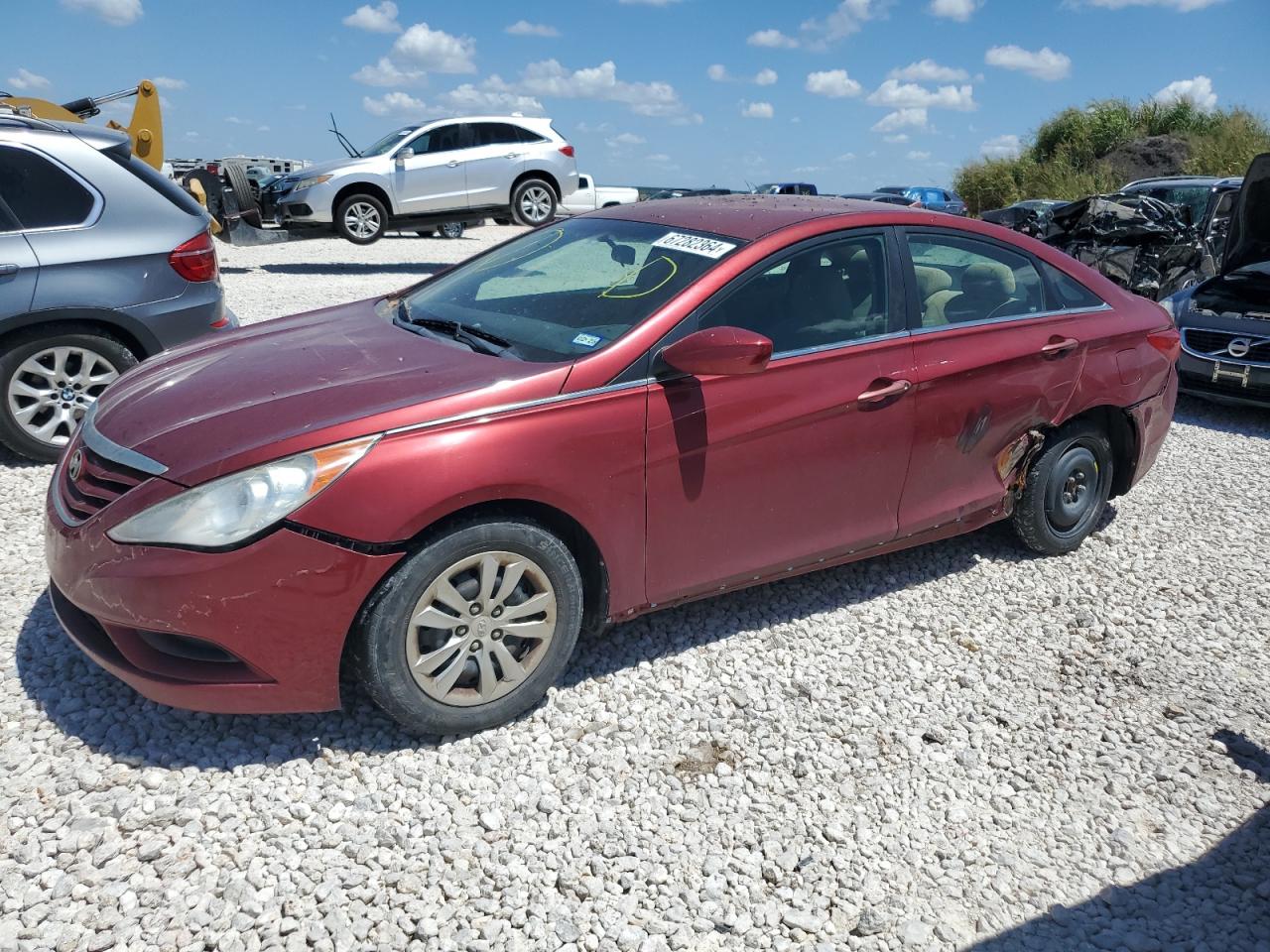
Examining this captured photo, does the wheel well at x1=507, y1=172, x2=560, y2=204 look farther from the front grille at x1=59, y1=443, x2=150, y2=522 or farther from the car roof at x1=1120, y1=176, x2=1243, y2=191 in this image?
the front grille at x1=59, y1=443, x2=150, y2=522

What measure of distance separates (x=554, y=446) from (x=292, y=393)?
2.72ft

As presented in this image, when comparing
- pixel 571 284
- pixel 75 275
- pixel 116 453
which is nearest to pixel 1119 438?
pixel 571 284

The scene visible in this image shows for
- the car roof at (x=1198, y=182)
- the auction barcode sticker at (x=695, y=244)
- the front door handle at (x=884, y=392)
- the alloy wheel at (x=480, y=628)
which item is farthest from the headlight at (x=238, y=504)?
the car roof at (x=1198, y=182)

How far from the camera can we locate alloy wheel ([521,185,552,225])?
16.1 meters

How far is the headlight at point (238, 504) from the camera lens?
261 centimetres

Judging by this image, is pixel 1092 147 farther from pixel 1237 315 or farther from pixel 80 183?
pixel 80 183

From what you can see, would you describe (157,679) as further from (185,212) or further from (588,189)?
(588,189)

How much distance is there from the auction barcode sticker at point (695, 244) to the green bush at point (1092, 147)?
29889 mm

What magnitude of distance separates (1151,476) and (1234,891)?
4.08 metres

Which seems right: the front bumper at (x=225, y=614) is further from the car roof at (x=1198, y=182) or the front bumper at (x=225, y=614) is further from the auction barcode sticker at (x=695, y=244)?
the car roof at (x=1198, y=182)

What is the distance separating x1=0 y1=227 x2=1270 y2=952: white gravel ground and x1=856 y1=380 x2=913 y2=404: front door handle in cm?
97

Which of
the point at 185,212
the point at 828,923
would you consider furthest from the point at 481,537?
the point at 185,212

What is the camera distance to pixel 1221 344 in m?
7.70

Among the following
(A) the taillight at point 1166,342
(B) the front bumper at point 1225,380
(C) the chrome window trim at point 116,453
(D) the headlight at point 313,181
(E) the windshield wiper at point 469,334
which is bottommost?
(B) the front bumper at point 1225,380
